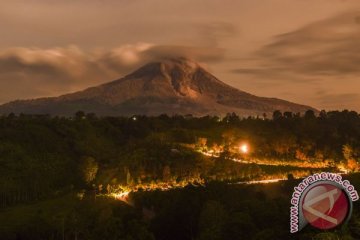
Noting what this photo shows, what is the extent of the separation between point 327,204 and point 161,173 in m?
71.3

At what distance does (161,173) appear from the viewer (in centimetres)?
9562

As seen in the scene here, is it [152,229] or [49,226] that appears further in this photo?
[49,226]

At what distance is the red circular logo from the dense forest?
0.87 metres

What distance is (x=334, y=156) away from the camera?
385ft

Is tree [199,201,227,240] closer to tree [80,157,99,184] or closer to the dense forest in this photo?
the dense forest

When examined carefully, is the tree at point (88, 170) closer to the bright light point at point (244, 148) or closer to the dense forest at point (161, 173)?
the dense forest at point (161, 173)

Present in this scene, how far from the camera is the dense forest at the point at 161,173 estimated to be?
180 feet

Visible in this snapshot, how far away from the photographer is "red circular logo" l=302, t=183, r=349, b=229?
25.7 metres

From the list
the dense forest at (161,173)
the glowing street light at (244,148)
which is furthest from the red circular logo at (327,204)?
the glowing street light at (244,148)

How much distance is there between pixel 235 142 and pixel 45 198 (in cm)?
5380

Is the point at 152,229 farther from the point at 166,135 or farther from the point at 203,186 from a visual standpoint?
the point at 166,135

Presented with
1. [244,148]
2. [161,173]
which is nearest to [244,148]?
[244,148]

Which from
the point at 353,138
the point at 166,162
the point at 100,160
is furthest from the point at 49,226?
the point at 353,138

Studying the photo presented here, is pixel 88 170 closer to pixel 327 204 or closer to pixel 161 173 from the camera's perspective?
pixel 161 173
